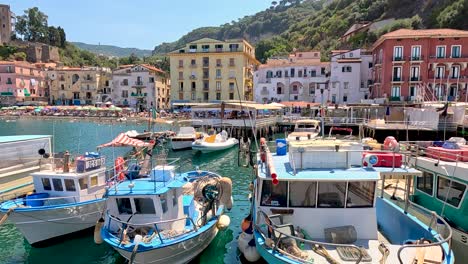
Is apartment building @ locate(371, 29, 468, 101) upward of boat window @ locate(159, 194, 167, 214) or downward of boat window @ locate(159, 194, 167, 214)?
upward

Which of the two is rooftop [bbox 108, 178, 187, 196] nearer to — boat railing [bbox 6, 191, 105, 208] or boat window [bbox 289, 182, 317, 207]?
boat railing [bbox 6, 191, 105, 208]

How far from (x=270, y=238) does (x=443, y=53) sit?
54.5 metres

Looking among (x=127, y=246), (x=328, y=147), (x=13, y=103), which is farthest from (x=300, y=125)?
(x=13, y=103)

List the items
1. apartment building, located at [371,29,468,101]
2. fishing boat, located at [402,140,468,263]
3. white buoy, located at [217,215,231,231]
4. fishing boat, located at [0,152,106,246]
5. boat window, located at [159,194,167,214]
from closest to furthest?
fishing boat, located at [402,140,468,263]
boat window, located at [159,194,167,214]
fishing boat, located at [0,152,106,246]
white buoy, located at [217,215,231,231]
apartment building, located at [371,29,468,101]

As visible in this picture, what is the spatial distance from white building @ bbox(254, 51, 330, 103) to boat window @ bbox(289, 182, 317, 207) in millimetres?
59902

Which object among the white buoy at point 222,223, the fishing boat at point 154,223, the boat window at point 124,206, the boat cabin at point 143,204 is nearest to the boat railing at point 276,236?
the fishing boat at point 154,223

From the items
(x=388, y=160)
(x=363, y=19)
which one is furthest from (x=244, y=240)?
(x=363, y=19)

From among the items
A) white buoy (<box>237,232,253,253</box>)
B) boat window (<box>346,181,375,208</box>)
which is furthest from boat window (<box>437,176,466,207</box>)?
white buoy (<box>237,232,253,253</box>)

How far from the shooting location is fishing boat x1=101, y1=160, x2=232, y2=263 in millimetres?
10461

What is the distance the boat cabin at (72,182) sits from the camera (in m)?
14.0

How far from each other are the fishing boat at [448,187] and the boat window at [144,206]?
9.40 m

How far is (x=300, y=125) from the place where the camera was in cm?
4075

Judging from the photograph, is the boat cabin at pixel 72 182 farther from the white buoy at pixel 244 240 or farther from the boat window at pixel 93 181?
the white buoy at pixel 244 240

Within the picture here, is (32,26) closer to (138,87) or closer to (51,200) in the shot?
(138,87)
